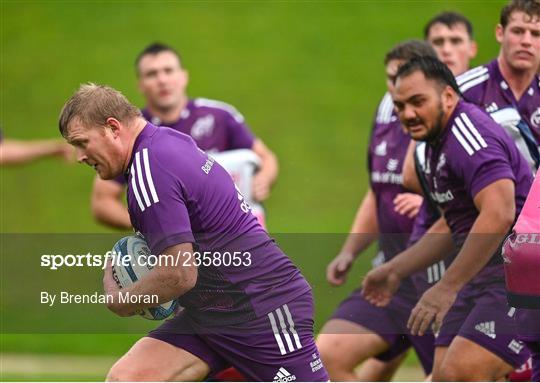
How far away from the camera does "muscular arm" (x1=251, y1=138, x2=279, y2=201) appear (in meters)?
8.77

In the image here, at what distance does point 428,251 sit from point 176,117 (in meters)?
3.33

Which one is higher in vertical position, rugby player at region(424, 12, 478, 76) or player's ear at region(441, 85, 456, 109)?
rugby player at region(424, 12, 478, 76)

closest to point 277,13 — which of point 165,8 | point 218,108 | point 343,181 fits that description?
point 165,8

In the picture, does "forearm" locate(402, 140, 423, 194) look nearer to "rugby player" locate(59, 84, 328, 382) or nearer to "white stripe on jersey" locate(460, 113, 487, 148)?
"white stripe on jersey" locate(460, 113, 487, 148)

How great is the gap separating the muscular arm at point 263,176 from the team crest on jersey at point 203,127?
15.7 inches

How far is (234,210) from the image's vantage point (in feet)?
17.2

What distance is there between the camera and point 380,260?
760 centimetres

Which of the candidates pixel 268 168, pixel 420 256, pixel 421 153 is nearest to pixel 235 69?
pixel 268 168

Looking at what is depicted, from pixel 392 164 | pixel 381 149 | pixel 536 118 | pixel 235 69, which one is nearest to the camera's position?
pixel 536 118

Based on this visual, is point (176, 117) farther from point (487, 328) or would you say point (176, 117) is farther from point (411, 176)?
point (487, 328)

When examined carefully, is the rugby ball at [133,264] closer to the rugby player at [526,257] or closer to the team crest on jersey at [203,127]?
the rugby player at [526,257]

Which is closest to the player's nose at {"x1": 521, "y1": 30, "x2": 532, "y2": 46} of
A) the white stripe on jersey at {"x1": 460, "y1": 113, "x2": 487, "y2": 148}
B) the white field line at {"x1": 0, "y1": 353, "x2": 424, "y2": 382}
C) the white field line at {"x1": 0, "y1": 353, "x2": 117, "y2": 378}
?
the white stripe on jersey at {"x1": 460, "y1": 113, "x2": 487, "y2": 148}

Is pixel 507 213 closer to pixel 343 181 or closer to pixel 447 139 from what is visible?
pixel 447 139

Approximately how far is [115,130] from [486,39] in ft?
36.4
